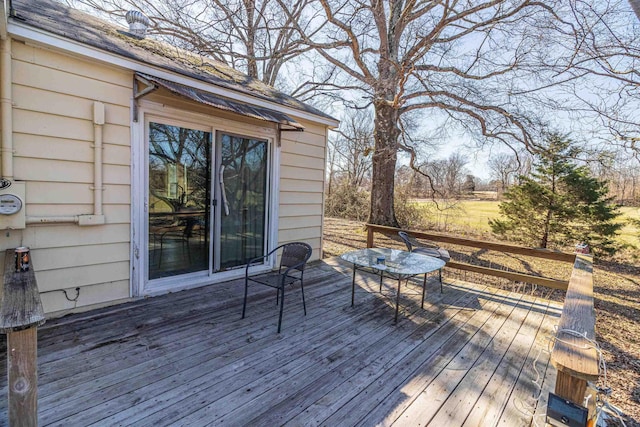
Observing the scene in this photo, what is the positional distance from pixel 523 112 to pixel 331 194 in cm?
780

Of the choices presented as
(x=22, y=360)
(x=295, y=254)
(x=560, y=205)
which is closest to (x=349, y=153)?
(x=560, y=205)

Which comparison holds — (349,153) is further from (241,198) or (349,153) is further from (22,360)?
(22,360)

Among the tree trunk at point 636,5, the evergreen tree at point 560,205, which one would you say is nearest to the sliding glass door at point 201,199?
the tree trunk at point 636,5

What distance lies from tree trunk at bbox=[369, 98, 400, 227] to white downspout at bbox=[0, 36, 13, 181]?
→ 6780 mm

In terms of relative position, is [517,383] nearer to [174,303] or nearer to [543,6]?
[174,303]

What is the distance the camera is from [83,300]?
9.64 feet

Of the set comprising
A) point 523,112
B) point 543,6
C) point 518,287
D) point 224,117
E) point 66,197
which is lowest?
point 518,287

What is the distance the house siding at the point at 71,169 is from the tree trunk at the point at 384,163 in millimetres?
5736

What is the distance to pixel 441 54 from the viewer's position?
6.16 meters

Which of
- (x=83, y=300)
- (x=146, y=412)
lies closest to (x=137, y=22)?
(x=83, y=300)

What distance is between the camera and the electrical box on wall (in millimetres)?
2412

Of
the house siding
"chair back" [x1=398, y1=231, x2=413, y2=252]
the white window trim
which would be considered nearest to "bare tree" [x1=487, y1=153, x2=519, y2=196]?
"chair back" [x1=398, y1=231, x2=413, y2=252]

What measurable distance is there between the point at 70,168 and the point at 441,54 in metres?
6.34

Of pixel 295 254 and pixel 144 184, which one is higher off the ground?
pixel 144 184
